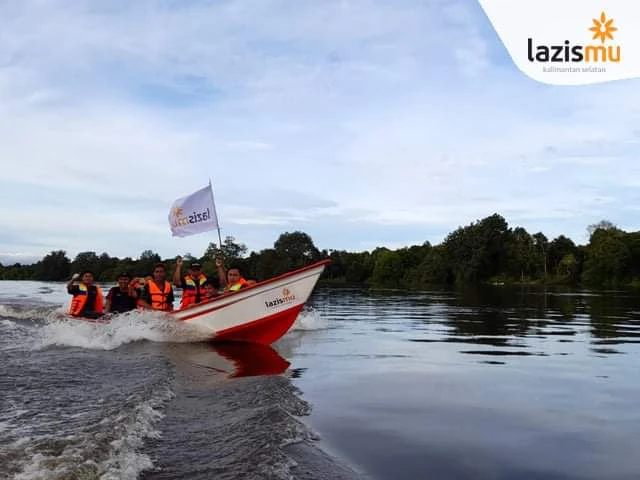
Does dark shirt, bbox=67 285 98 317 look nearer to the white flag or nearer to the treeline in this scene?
the white flag

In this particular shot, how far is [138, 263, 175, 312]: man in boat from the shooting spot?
14.1 metres

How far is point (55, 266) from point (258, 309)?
107 metres

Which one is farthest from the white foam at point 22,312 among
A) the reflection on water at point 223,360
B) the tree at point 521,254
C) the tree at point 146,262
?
the tree at point 521,254

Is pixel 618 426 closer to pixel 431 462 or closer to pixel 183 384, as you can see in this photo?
pixel 431 462

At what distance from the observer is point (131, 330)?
1306cm

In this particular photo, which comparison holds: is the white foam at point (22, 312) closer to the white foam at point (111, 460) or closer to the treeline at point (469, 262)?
the white foam at point (111, 460)

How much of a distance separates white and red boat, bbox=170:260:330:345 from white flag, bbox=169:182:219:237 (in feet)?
9.38

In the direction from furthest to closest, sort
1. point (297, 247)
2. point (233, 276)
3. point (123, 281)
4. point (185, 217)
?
1. point (297, 247)
2. point (185, 217)
3. point (123, 281)
4. point (233, 276)

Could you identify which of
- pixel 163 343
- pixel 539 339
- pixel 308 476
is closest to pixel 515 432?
pixel 308 476

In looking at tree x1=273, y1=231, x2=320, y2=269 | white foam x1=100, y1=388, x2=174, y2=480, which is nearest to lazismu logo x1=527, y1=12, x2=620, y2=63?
white foam x1=100, y1=388, x2=174, y2=480

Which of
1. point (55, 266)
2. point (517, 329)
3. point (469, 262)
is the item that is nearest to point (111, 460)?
point (517, 329)

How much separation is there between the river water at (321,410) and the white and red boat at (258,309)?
0.59 m

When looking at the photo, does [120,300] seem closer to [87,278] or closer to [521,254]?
[87,278]

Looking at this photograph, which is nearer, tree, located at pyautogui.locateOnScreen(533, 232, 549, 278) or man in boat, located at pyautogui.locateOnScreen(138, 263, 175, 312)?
man in boat, located at pyautogui.locateOnScreen(138, 263, 175, 312)
